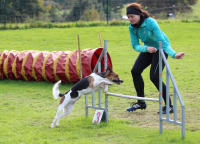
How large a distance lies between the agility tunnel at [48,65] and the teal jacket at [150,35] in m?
2.82

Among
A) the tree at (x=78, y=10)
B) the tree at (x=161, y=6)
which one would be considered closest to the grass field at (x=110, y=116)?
the tree at (x=78, y=10)

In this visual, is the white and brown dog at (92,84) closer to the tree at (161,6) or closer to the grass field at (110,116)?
the grass field at (110,116)

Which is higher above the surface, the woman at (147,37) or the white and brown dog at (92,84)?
the woman at (147,37)

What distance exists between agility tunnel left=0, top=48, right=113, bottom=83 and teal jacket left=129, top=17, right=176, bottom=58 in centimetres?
282

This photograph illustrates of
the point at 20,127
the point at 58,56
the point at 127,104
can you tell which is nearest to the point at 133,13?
the point at 127,104

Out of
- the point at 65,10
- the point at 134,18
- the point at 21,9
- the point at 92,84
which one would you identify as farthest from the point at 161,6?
the point at 92,84

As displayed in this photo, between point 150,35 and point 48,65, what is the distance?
13.6 feet

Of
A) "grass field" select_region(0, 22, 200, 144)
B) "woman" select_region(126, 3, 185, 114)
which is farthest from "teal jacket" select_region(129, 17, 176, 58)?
"grass field" select_region(0, 22, 200, 144)

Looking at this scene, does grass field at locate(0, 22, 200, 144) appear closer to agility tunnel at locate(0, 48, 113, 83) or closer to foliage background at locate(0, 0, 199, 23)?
agility tunnel at locate(0, 48, 113, 83)

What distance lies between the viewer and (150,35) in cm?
465

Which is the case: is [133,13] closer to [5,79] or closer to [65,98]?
[65,98]

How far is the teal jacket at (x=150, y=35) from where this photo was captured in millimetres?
4457

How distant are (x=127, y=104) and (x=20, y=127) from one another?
2408mm

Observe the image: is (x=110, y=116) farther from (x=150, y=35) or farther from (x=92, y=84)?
(x=150, y=35)
